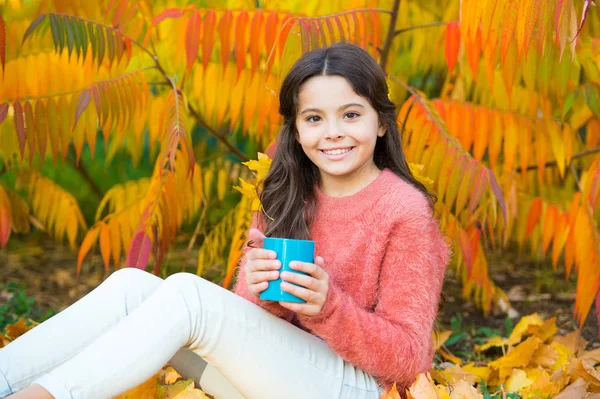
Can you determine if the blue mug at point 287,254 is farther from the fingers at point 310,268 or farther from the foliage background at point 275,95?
the foliage background at point 275,95

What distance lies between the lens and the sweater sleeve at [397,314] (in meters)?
1.74

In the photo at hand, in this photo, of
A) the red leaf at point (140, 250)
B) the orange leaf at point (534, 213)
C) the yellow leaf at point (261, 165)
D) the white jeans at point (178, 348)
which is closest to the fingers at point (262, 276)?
the white jeans at point (178, 348)

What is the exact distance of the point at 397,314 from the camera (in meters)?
1.81

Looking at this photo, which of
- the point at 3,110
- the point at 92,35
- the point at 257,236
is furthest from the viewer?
the point at 92,35

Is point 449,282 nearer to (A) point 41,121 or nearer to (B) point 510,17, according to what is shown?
(B) point 510,17

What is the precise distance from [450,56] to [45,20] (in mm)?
1201

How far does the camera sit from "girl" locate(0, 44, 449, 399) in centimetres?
171

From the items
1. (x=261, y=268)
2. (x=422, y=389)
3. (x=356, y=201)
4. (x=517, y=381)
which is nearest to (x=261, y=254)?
(x=261, y=268)

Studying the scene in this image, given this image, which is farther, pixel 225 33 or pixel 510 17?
pixel 225 33

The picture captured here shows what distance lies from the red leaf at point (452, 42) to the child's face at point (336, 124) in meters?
0.53

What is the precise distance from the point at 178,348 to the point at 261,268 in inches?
10.8

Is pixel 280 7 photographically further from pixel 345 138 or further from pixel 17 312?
pixel 17 312

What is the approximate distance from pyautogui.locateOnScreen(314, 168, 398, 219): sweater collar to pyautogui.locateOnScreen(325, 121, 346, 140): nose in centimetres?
15

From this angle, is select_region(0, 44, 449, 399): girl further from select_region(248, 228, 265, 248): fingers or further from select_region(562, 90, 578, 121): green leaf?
select_region(562, 90, 578, 121): green leaf
